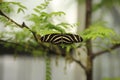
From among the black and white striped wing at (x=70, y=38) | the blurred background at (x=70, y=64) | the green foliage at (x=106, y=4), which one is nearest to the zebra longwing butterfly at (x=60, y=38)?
the black and white striped wing at (x=70, y=38)

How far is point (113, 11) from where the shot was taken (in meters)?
1.49

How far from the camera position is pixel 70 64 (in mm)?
1424

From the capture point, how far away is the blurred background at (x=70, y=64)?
1.33 m

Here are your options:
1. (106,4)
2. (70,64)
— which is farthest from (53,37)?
(106,4)

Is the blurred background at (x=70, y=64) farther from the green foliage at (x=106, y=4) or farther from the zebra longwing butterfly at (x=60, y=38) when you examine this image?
the zebra longwing butterfly at (x=60, y=38)

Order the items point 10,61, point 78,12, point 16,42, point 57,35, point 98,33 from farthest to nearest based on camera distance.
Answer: point 78,12, point 10,61, point 16,42, point 98,33, point 57,35

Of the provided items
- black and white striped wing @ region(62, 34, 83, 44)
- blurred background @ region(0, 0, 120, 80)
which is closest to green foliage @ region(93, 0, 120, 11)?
blurred background @ region(0, 0, 120, 80)

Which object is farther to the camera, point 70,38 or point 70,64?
point 70,64

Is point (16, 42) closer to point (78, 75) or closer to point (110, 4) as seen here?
point (78, 75)

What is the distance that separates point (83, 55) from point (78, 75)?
140 mm

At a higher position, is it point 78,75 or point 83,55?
point 83,55

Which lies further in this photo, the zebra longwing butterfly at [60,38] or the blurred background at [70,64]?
the blurred background at [70,64]

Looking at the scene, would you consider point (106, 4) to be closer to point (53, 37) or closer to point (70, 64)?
point (70, 64)

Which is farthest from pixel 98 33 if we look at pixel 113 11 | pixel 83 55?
pixel 113 11
